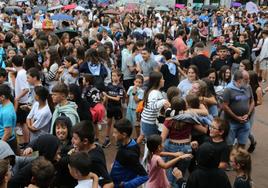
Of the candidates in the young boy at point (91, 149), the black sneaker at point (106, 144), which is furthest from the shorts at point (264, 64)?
the young boy at point (91, 149)

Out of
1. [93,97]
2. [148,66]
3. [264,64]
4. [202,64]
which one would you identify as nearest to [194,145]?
[93,97]

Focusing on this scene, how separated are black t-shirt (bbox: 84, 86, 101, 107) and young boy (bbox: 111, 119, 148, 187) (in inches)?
120

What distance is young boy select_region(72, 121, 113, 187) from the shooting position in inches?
175

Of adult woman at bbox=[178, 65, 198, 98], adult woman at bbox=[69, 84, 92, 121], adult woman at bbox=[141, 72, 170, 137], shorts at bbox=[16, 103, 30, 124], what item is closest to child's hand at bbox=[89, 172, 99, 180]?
adult woman at bbox=[69, 84, 92, 121]

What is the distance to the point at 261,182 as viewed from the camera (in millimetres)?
7414

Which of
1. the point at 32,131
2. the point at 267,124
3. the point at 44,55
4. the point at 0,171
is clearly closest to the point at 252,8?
the point at 267,124

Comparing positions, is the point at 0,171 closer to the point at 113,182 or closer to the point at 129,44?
the point at 113,182

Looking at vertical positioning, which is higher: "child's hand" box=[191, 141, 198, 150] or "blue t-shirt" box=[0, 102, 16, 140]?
"blue t-shirt" box=[0, 102, 16, 140]

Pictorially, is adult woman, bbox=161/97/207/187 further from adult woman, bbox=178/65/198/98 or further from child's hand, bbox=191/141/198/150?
adult woman, bbox=178/65/198/98

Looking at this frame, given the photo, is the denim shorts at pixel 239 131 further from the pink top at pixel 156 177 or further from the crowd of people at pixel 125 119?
the pink top at pixel 156 177

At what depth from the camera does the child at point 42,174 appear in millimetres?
3957

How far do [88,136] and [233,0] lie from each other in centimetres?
4748

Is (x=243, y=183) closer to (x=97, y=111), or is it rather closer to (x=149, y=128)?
(x=149, y=128)

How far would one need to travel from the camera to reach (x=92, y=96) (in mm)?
8047
